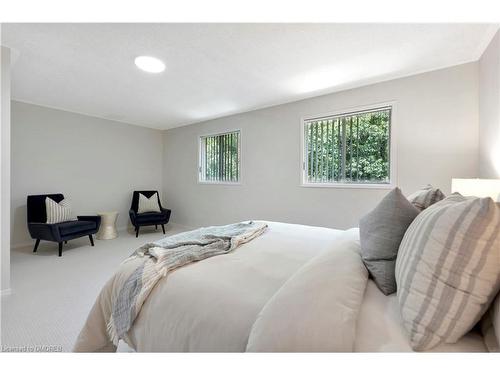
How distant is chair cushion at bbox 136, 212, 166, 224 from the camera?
4.20 m

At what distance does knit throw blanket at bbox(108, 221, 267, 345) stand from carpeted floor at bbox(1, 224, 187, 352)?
0.57m

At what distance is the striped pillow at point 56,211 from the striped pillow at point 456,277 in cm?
425

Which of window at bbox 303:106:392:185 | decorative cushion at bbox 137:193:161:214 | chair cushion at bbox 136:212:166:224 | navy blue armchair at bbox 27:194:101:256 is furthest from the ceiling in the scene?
chair cushion at bbox 136:212:166:224

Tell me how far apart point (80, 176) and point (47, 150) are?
2.08 ft

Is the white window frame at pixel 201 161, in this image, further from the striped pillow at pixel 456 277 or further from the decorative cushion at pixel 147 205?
the striped pillow at pixel 456 277

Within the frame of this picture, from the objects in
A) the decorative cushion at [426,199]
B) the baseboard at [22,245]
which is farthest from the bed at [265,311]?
the baseboard at [22,245]

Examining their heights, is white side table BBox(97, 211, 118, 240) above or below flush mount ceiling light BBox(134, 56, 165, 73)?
below

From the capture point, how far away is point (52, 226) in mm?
3020

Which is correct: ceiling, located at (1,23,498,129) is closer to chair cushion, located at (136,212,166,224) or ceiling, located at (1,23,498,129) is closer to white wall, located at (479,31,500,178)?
white wall, located at (479,31,500,178)

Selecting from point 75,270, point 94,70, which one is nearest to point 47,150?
point 94,70

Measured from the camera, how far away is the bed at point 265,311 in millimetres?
688

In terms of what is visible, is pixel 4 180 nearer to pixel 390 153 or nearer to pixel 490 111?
pixel 390 153

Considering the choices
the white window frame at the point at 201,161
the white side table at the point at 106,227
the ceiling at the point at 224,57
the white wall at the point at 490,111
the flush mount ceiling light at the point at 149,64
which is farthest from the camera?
the white window frame at the point at 201,161

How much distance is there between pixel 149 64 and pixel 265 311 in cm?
290
